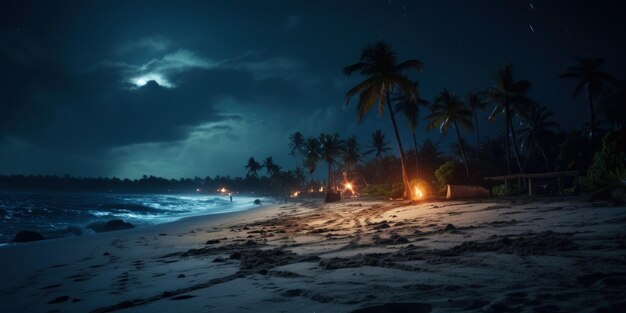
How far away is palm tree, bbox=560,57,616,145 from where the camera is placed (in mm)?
32219

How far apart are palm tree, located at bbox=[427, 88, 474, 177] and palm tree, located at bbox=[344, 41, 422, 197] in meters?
13.0

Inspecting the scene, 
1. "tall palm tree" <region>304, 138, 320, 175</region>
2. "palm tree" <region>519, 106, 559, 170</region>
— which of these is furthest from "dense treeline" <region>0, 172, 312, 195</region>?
"palm tree" <region>519, 106, 559, 170</region>

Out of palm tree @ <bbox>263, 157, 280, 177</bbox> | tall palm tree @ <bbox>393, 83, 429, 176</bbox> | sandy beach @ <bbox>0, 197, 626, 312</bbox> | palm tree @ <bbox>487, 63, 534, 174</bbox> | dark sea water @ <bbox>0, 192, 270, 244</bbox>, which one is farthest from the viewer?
palm tree @ <bbox>263, 157, 280, 177</bbox>

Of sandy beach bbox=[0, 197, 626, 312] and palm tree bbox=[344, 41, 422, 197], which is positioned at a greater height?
palm tree bbox=[344, 41, 422, 197]

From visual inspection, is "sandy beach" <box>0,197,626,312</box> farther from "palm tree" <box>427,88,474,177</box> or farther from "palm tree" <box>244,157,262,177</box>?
"palm tree" <box>244,157,262,177</box>

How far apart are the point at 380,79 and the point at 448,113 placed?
15838mm

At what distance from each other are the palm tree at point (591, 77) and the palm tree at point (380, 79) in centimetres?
2157

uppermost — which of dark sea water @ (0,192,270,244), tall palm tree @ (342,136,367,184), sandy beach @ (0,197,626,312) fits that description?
tall palm tree @ (342,136,367,184)

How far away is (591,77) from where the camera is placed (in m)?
32.6

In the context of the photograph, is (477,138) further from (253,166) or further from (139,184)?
(139,184)

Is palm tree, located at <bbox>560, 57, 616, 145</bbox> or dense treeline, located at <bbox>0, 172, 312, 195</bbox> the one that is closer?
palm tree, located at <bbox>560, 57, 616, 145</bbox>

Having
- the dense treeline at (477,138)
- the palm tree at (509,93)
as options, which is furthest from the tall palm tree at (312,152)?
the palm tree at (509,93)

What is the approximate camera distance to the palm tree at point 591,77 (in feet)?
106

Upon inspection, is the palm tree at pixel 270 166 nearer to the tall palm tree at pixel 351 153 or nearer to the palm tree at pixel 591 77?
the tall palm tree at pixel 351 153
